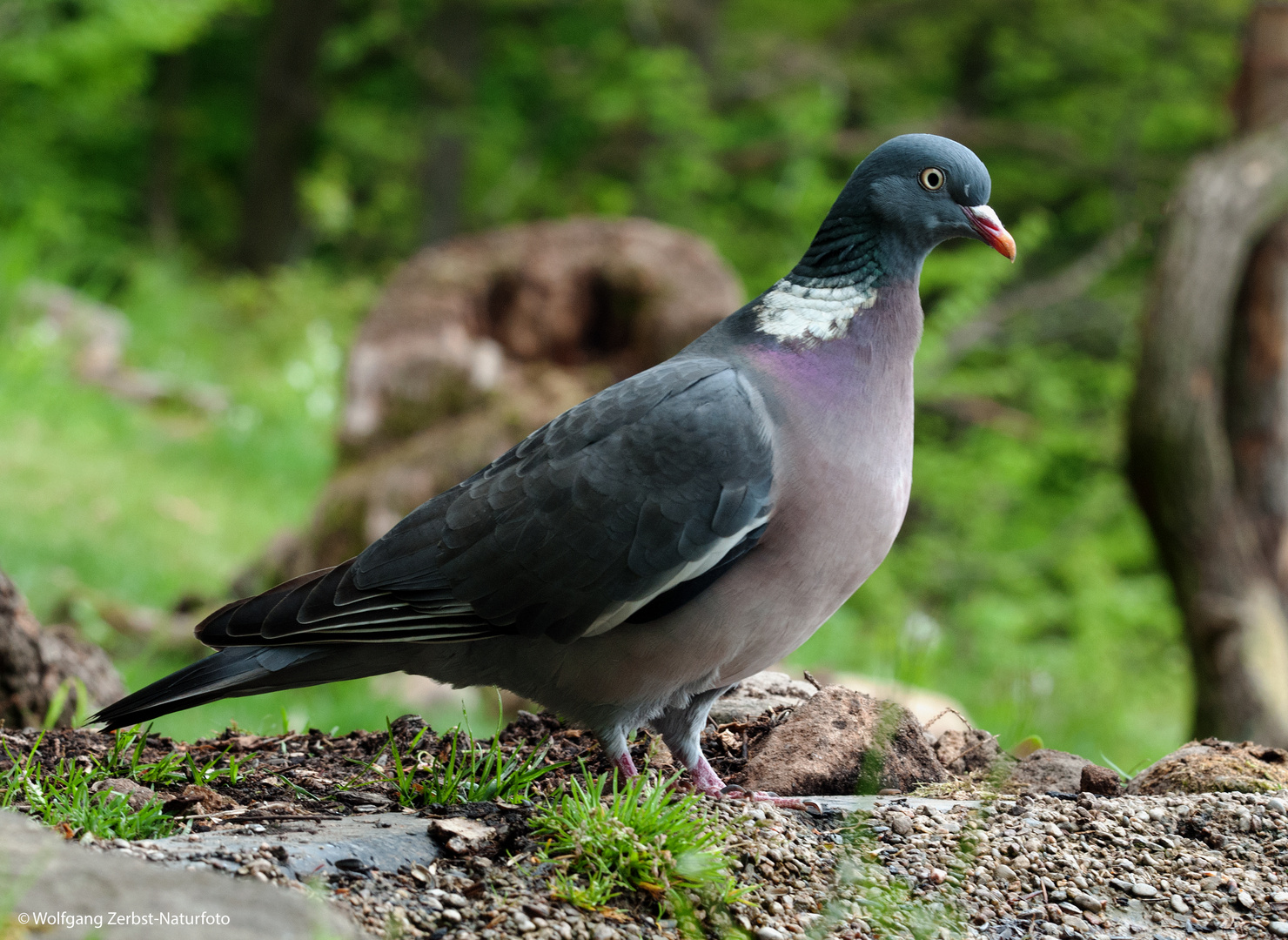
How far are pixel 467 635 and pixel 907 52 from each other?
15.5 metres

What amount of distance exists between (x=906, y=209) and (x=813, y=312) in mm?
333

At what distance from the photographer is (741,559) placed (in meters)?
2.71

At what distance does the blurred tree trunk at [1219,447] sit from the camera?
253 inches

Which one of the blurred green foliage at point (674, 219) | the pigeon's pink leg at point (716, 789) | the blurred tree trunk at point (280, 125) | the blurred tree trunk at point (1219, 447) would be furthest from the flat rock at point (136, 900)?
the blurred tree trunk at point (280, 125)

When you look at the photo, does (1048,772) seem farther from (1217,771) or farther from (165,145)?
(165,145)

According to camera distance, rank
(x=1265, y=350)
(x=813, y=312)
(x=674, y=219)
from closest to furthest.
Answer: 1. (x=813, y=312)
2. (x=1265, y=350)
3. (x=674, y=219)

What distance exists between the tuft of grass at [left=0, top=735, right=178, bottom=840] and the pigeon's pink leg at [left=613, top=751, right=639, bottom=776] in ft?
3.09

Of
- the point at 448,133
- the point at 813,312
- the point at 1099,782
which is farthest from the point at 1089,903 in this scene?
the point at 448,133

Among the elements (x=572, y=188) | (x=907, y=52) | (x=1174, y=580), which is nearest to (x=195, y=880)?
(x=1174, y=580)

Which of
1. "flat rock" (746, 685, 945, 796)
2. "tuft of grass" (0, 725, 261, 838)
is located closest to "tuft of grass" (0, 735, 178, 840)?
"tuft of grass" (0, 725, 261, 838)

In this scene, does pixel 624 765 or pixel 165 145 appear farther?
pixel 165 145

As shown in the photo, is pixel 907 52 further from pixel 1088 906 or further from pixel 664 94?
pixel 1088 906

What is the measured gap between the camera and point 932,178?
2.97 meters

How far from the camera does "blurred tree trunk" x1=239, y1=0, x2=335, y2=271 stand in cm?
1588
